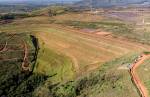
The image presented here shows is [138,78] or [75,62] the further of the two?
[75,62]

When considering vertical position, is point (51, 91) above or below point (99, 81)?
below

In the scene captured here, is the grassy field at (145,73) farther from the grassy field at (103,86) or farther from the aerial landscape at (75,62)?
the grassy field at (103,86)

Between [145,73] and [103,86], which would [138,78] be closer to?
[145,73]

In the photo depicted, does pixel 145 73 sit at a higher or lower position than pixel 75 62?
higher

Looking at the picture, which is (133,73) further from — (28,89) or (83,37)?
(83,37)

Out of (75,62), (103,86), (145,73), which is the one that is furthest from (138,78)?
(75,62)

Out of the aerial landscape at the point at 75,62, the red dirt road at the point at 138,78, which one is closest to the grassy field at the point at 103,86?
the aerial landscape at the point at 75,62

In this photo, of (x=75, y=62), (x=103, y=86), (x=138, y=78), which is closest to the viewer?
(x=138, y=78)

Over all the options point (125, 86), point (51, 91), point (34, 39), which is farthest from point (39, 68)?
point (125, 86)

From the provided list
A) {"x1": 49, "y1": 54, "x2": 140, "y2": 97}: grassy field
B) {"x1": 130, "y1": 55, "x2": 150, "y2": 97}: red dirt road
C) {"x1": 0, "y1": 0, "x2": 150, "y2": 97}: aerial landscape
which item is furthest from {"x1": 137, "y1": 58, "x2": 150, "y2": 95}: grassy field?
{"x1": 49, "y1": 54, "x2": 140, "y2": 97}: grassy field

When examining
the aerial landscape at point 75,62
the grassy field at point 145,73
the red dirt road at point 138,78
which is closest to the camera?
the red dirt road at point 138,78

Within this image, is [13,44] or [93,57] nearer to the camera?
[93,57]
